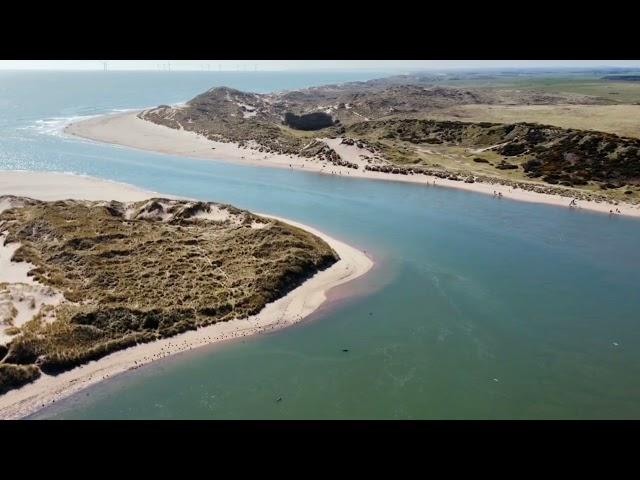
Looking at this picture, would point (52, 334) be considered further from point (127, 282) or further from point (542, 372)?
point (542, 372)

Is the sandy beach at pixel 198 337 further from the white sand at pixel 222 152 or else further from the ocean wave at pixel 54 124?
the ocean wave at pixel 54 124

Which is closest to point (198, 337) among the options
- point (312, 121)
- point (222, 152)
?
point (222, 152)

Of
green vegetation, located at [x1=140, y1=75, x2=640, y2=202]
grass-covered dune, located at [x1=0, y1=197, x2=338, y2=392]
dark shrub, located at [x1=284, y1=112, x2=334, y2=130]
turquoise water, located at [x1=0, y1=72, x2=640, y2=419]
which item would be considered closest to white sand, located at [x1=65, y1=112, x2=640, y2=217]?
green vegetation, located at [x1=140, y1=75, x2=640, y2=202]

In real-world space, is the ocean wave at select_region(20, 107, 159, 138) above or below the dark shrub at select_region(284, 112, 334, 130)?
below

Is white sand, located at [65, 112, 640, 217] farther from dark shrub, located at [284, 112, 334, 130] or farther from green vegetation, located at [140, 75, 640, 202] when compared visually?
dark shrub, located at [284, 112, 334, 130]

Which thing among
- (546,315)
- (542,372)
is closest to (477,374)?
(542,372)
